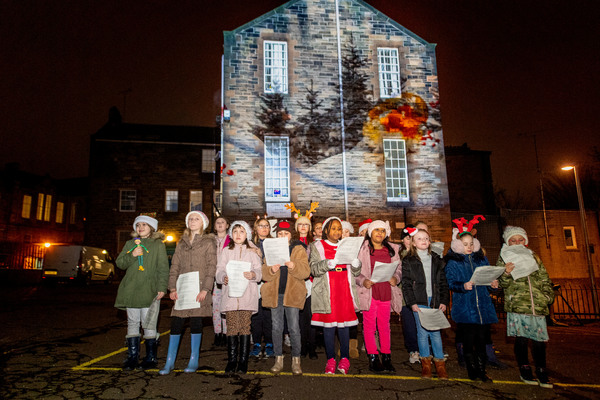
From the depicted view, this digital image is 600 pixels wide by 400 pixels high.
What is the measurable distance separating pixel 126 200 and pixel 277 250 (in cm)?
2901

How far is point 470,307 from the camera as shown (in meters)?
5.12

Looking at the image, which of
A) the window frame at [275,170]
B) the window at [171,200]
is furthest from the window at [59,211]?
the window frame at [275,170]

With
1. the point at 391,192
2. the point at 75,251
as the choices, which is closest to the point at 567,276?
the point at 391,192

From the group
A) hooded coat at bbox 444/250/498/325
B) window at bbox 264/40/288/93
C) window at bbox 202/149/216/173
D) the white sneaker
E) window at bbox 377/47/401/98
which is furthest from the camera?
window at bbox 202/149/216/173

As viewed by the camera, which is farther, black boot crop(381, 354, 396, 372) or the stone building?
the stone building

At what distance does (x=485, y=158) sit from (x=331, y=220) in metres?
27.6

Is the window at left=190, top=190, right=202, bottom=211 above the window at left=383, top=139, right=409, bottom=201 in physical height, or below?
above

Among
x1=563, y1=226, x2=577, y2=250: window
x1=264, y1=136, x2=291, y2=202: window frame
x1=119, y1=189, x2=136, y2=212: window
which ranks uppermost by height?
x1=119, y1=189, x2=136, y2=212: window

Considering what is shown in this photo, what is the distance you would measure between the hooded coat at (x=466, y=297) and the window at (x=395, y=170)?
1051 cm

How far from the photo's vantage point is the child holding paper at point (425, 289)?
16.6ft

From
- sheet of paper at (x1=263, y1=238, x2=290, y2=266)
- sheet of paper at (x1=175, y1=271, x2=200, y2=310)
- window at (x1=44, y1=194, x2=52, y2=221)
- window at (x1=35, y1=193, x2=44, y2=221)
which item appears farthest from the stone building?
window at (x1=44, y1=194, x2=52, y2=221)

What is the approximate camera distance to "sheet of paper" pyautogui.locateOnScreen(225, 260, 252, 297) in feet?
17.0

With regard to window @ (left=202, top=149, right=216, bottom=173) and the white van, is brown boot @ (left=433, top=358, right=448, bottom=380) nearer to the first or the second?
the white van

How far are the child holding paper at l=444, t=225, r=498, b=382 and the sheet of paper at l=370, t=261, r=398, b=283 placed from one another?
77 cm
